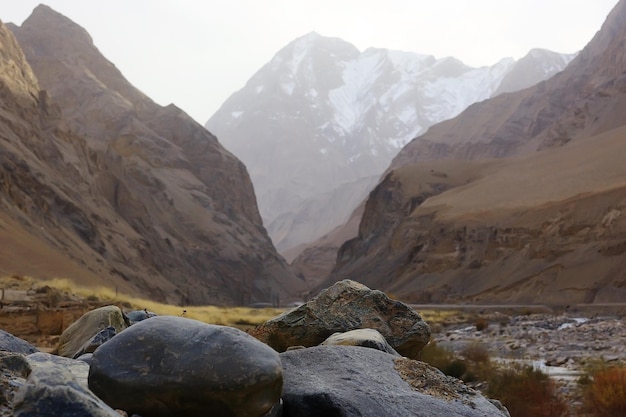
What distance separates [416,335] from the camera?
985 centimetres

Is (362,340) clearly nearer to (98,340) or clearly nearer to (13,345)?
(98,340)

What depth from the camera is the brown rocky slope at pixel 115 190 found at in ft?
173

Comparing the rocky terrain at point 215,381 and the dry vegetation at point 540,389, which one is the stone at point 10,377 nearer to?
the rocky terrain at point 215,381

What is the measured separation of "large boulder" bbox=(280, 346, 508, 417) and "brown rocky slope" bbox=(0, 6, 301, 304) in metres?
34.4

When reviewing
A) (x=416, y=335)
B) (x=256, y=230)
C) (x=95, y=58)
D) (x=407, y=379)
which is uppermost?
(x=95, y=58)

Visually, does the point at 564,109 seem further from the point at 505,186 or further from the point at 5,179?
the point at 5,179

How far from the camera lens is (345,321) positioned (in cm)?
947

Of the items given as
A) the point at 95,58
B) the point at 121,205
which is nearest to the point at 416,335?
the point at 121,205

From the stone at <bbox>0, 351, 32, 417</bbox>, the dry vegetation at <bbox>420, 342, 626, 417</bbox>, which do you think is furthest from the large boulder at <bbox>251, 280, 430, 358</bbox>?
the stone at <bbox>0, 351, 32, 417</bbox>

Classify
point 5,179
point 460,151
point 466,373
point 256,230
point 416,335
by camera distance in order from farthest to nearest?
point 460,151 < point 256,230 < point 5,179 < point 466,373 < point 416,335

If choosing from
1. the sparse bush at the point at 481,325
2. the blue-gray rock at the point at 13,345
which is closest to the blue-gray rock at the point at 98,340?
the blue-gray rock at the point at 13,345

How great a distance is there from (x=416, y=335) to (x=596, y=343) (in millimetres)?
16885

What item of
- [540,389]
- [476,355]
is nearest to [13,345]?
[540,389]

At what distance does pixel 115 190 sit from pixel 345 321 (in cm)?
6757
